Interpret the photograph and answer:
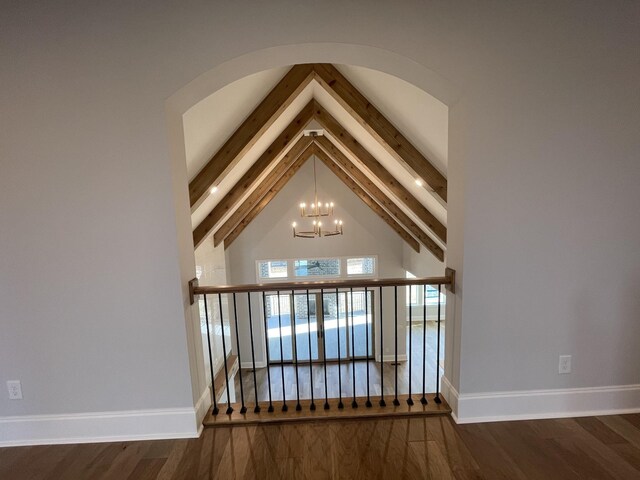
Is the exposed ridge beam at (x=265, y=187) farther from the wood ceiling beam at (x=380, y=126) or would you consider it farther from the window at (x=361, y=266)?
the window at (x=361, y=266)

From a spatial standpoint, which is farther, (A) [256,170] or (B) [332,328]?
(B) [332,328]

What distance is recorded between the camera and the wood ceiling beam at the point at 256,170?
154 inches

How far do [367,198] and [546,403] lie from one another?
16.7 feet

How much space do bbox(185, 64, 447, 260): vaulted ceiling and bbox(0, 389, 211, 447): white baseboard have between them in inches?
72.7

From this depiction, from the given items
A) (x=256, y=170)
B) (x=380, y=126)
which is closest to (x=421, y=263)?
(x=256, y=170)

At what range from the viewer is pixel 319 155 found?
6.27m

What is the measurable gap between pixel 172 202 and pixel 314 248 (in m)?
5.75

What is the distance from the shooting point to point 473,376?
6.18 ft

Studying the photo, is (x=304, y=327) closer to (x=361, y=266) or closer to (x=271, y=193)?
(x=361, y=266)

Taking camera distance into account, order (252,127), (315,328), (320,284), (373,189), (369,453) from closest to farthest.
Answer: (369,453), (320,284), (252,127), (373,189), (315,328)

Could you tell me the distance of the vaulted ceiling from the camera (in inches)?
111

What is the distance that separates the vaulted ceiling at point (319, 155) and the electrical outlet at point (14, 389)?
1.80 metres

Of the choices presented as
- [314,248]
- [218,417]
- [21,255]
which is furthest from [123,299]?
[314,248]

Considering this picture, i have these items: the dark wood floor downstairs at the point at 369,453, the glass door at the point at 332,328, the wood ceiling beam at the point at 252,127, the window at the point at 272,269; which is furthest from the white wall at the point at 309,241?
the dark wood floor downstairs at the point at 369,453
